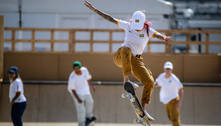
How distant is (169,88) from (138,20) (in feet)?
11.3

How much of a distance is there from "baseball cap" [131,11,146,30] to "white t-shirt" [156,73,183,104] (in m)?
3.32

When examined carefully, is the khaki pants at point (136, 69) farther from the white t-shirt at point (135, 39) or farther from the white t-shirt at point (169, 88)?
the white t-shirt at point (169, 88)

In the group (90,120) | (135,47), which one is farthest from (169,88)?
(135,47)

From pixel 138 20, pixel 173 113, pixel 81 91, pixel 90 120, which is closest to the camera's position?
pixel 138 20

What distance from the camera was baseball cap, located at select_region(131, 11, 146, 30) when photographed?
6.95m

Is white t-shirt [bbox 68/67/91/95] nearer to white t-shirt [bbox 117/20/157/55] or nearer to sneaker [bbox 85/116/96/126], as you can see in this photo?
sneaker [bbox 85/116/96/126]

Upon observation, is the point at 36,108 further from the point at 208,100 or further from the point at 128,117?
the point at 208,100

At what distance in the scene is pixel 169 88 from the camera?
9977 mm

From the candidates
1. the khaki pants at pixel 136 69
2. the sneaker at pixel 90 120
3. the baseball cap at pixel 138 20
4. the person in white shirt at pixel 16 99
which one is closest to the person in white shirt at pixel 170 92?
the sneaker at pixel 90 120

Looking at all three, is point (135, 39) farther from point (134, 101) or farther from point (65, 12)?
point (65, 12)

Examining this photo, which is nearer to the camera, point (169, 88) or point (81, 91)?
point (169, 88)

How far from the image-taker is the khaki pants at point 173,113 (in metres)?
9.65

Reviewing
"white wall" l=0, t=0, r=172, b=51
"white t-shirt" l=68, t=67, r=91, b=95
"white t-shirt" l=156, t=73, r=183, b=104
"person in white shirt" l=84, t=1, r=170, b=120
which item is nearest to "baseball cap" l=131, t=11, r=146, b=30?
"person in white shirt" l=84, t=1, r=170, b=120

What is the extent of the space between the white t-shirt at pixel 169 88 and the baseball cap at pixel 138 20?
10.9 feet
